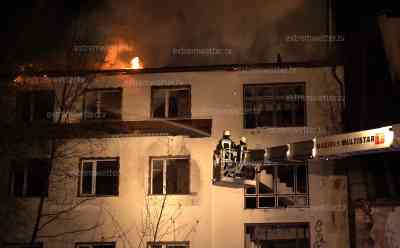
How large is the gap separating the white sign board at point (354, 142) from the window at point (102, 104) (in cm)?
861

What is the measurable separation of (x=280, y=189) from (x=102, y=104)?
6723 millimetres

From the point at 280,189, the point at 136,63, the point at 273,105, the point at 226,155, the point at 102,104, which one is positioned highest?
the point at 136,63

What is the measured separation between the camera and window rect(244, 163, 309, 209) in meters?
17.5

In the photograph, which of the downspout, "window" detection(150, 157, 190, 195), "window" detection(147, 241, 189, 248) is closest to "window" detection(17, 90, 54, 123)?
"window" detection(150, 157, 190, 195)

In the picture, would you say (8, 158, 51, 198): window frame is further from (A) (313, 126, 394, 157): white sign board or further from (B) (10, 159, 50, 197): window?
(A) (313, 126, 394, 157): white sign board

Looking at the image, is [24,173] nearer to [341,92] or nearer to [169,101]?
[169,101]

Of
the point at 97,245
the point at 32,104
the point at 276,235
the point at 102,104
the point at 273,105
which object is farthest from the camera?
the point at 32,104

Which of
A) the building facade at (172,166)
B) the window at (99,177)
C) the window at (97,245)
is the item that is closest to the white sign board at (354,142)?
the building facade at (172,166)

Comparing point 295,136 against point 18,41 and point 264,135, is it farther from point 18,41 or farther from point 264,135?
point 18,41

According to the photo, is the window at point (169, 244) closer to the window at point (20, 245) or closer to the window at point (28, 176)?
the window at point (20, 245)

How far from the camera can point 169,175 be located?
18.3 metres

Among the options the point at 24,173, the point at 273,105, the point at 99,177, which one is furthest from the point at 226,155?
the point at 24,173

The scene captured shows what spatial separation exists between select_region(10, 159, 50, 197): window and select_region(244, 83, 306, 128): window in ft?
23.3

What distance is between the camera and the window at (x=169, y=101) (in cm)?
1870
